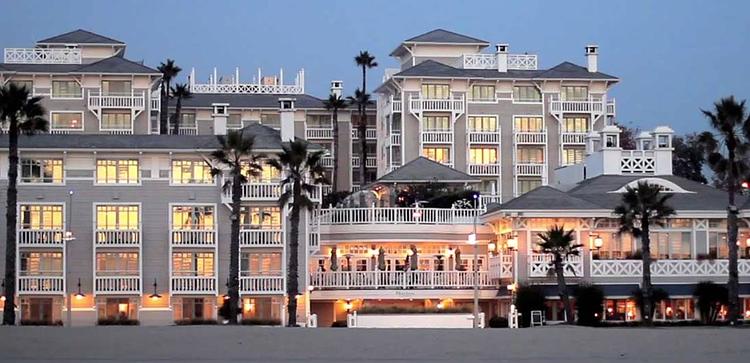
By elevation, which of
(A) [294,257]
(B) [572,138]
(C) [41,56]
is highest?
(C) [41,56]

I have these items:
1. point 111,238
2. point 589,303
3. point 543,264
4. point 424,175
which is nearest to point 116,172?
point 111,238

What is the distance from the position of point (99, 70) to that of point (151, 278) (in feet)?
86.7

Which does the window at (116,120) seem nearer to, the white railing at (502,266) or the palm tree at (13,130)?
the white railing at (502,266)

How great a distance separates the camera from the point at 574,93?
102500 millimetres

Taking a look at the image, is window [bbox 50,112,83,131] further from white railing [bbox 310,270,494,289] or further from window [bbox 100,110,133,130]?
white railing [bbox 310,270,494,289]

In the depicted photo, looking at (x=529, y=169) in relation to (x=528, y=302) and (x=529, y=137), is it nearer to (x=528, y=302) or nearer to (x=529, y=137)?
(x=529, y=137)

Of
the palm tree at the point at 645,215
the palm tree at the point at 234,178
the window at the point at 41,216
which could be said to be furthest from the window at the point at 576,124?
the window at the point at 41,216

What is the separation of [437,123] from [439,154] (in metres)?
1.99

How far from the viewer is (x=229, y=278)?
69938 millimetres

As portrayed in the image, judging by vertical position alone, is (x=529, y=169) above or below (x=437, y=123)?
below

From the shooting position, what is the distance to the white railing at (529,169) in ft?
333

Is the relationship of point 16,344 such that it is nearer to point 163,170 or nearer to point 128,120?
point 163,170

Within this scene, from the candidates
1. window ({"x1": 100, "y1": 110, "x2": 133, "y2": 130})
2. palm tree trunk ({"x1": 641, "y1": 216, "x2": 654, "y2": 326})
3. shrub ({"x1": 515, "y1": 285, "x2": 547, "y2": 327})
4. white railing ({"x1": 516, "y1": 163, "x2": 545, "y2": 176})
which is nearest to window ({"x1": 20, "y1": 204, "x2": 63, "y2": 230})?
shrub ({"x1": 515, "y1": 285, "x2": 547, "y2": 327})

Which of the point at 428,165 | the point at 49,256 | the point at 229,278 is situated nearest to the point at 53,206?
the point at 49,256
